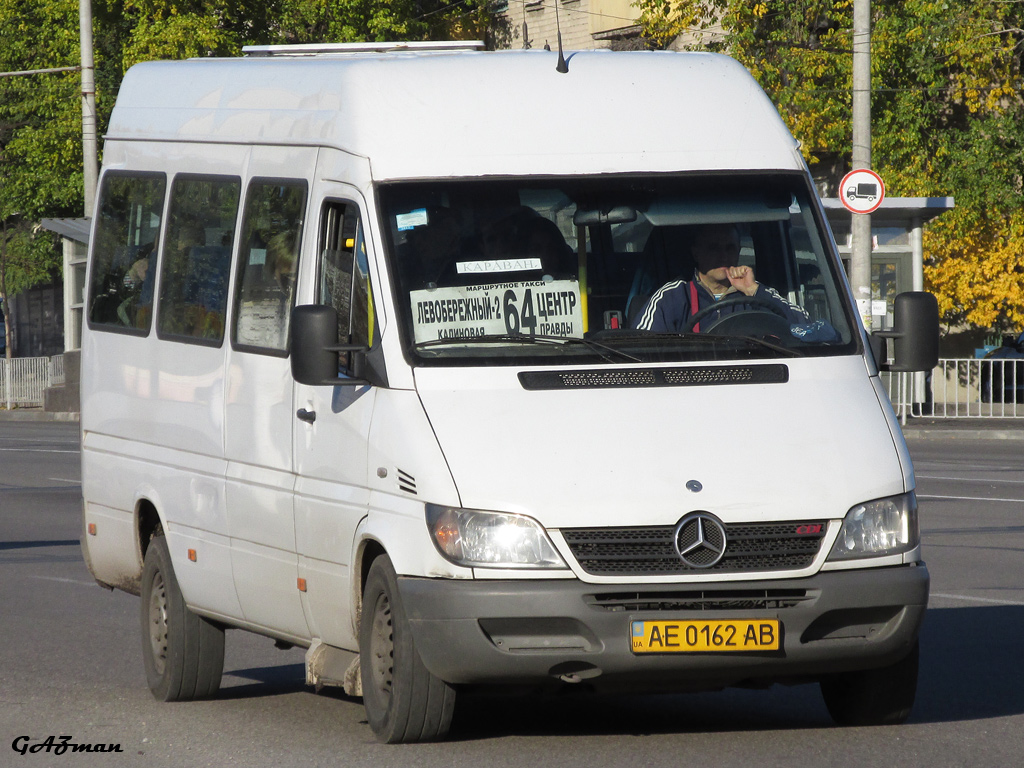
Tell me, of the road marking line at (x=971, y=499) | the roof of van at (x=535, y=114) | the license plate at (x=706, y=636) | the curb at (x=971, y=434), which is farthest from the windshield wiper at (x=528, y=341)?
the curb at (x=971, y=434)

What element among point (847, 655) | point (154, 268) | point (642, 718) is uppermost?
point (154, 268)

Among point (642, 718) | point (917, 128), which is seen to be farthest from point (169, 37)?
point (642, 718)

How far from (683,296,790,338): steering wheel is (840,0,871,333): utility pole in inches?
781

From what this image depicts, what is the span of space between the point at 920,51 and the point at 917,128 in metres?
3.40

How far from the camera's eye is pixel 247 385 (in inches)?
307

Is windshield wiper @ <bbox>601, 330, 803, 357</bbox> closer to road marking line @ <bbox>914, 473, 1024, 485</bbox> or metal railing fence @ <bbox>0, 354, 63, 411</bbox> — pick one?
road marking line @ <bbox>914, 473, 1024, 485</bbox>

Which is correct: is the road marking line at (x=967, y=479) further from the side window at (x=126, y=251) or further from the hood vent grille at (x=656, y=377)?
the hood vent grille at (x=656, y=377)

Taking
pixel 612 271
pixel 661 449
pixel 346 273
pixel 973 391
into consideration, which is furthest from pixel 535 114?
pixel 973 391

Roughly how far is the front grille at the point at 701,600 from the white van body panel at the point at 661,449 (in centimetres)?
24

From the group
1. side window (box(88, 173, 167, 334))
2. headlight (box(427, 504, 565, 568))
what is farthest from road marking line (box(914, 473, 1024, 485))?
headlight (box(427, 504, 565, 568))

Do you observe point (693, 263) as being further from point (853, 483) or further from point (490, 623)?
point (490, 623)

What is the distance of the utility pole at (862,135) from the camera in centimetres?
2683

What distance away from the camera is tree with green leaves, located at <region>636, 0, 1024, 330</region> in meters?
33.2

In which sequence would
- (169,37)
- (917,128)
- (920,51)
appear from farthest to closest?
(169,37) < (917,128) < (920,51)
